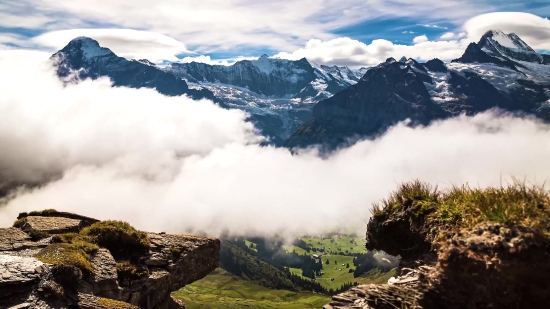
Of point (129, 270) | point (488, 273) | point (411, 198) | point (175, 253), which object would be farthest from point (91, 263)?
point (488, 273)

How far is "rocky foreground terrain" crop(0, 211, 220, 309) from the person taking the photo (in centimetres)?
1235

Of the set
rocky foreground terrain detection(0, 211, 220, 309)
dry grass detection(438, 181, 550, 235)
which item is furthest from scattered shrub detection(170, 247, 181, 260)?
dry grass detection(438, 181, 550, 235)

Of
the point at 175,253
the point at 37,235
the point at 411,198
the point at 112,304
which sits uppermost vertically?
the point at 411,198

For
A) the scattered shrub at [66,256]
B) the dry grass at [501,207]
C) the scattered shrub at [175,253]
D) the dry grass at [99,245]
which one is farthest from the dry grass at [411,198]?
the scattered shrub at [66,256]

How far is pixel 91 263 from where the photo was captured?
16672 mm

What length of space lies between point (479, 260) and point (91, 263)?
1533 centimetres

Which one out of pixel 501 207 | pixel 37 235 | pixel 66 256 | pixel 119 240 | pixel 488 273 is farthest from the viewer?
pixel 119 240

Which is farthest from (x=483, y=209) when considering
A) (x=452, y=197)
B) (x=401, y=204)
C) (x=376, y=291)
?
(x=401, y=204)

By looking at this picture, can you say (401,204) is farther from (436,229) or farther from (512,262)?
(512,262)

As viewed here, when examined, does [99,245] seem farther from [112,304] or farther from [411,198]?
[411,198]

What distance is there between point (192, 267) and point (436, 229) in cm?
1396

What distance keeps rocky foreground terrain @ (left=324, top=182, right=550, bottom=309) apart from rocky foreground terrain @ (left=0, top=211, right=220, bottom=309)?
9.20 m

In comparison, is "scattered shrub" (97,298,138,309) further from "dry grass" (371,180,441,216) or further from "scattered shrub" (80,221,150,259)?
"dry grass" (371,180,441,216)

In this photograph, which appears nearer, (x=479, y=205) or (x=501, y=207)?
(x=501, y=207)
